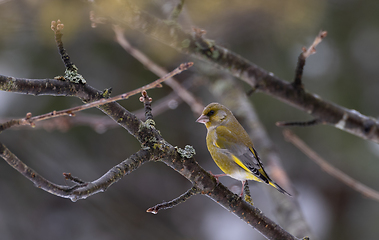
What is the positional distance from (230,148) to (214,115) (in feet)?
0.75

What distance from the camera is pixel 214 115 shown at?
1.95 m

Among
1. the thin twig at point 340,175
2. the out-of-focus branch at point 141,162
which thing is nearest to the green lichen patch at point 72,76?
the out-of-focus branch at point 141,162

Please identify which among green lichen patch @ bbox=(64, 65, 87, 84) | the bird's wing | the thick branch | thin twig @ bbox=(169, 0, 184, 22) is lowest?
the thick branch

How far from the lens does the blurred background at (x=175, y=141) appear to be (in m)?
3.70

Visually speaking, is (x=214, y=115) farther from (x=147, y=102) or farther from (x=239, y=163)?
(x=147, y=102)

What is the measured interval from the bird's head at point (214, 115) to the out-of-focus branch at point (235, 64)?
40cm

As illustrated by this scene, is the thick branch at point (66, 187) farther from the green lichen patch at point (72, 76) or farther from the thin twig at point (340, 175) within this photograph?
the thin twig at point (340, 175)

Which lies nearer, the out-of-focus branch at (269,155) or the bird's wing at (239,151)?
the bird's wing at (239,151)

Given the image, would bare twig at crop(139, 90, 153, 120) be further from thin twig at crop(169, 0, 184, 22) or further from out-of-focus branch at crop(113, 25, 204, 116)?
out-of-focus branch at crop(113, 25, 204, 116)

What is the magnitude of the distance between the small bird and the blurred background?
1375 mm

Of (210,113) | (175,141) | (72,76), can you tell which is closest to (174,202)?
(72,76)

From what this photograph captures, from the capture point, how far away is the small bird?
5.84 ft

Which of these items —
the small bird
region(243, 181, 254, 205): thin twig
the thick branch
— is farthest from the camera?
the small bird

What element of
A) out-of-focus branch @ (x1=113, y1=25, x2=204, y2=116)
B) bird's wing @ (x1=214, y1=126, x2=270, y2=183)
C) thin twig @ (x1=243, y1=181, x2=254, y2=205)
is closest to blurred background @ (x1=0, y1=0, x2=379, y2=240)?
out-of-focus branch @ (x1=113, y1=25, x2=204, y2=116)
